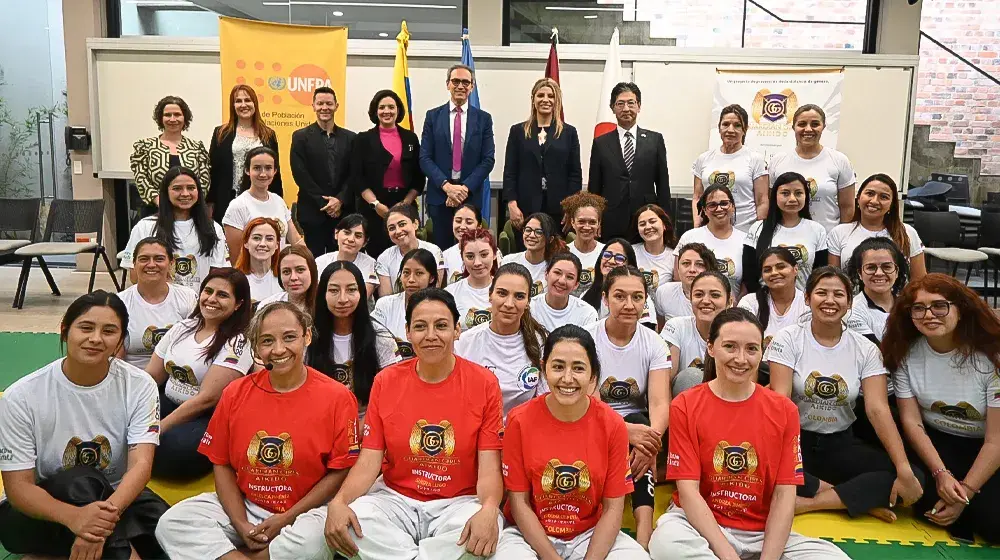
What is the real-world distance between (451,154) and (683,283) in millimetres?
2357

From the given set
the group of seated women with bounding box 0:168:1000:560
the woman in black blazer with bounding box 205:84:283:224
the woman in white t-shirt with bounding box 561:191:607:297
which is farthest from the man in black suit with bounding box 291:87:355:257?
the woman in white t-shirt with bounding box 561:191:607:297

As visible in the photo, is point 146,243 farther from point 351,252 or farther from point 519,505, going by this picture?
point 519,505

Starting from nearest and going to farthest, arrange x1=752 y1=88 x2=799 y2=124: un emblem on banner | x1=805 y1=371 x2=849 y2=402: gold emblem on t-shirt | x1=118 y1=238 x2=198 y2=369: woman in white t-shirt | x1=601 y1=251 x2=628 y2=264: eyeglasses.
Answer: x1=805 y1=371 x2=849 y2=402: gold emblem on t-shirt < x1=118 y1=238 x2=198 y2=369: woman in white t-shirt < x1=601 y1=251 x2=628 y2=264: eyeglasses < x1=752 y1=88 x2=799 y2=124: un emblem on banner

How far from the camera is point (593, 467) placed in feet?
9.25

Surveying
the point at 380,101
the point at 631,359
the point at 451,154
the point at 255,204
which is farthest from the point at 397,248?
the point at 631,359

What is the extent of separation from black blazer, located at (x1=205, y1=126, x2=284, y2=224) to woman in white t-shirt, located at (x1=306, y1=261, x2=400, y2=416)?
2.20m

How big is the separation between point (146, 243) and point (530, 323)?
2.08m

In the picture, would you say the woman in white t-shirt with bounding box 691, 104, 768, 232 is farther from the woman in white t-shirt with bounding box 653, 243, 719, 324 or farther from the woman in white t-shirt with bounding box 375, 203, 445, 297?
the woman in white t-shirt with bounding box 375, 203, 445, 297

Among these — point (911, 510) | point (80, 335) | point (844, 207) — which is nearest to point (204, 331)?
point (80, 335)

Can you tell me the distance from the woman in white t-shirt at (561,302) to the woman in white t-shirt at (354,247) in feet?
4.10

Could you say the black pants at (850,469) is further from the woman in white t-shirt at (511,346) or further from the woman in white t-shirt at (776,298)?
the woman in white t-shirt at (511,346)

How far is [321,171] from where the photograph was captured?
591 centimetres

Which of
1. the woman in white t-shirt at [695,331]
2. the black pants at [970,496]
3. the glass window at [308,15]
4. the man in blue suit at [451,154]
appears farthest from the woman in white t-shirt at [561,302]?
the glass window at [308,15]

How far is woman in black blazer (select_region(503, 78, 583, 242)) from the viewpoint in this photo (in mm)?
5812
